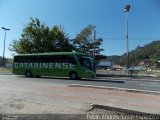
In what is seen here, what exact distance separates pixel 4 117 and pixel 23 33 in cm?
4155

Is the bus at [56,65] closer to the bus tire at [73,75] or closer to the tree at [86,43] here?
the bus tire at [73,75]

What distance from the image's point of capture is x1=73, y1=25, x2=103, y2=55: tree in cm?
5222

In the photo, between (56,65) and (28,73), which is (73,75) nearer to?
(56,65)

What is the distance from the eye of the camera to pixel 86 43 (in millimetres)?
52719

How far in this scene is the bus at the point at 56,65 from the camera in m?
32.3

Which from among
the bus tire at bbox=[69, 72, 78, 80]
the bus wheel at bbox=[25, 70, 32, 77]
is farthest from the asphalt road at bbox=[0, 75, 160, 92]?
the bus wheel at bbox=[25, 70, 32, 77]

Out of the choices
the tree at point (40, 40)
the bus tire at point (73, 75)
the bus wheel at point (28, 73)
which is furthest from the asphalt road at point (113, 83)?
the tree at point (40, 40)

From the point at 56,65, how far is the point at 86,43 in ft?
63.4

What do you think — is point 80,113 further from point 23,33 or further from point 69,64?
point 23,33

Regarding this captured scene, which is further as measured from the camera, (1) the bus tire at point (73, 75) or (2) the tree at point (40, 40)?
(2) the tree at point (40, 40)

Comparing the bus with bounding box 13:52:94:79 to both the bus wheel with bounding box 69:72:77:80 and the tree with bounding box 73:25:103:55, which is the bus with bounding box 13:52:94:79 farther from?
the tree with bounding box 73:25:103:55

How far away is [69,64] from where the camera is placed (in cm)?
3281

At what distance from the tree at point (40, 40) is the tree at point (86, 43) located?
6.76 ft

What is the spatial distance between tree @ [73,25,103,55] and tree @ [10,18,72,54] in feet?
6.76
